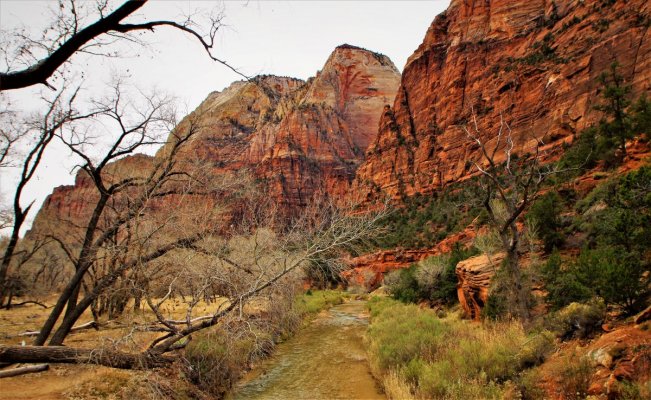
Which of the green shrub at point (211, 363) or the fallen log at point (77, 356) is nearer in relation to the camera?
the fallen log at point (77, 356)

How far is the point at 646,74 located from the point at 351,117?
3949 inches

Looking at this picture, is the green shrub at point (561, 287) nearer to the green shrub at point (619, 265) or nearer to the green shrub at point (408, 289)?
the green shrub at point (619, 265)

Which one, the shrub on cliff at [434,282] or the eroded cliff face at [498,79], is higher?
the eroded cliff face at [498,79]

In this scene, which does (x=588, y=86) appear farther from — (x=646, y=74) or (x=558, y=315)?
(x=558, y=315)

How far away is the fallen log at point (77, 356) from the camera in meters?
5.68

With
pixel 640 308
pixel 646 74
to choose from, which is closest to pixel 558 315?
pixel 640 308

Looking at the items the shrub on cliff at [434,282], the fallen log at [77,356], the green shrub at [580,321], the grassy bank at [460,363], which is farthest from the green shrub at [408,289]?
the fallen log at [77,356]

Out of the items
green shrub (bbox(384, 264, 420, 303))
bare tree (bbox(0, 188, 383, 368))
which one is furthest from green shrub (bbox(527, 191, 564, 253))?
bare tree (bbox(0, 188, 383, 368))

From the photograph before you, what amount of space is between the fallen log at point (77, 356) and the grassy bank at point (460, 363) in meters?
5.59

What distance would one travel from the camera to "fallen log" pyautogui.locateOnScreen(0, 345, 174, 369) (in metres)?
5.68

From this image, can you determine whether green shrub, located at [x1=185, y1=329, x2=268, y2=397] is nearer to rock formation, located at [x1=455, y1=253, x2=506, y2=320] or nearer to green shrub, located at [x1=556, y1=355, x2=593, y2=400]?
green shrub, located at [x1=556, y1=355, x2=593, y2=400]

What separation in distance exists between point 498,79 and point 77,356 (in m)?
67.8

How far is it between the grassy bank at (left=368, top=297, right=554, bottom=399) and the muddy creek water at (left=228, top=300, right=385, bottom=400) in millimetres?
811

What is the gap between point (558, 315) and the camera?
824cm
